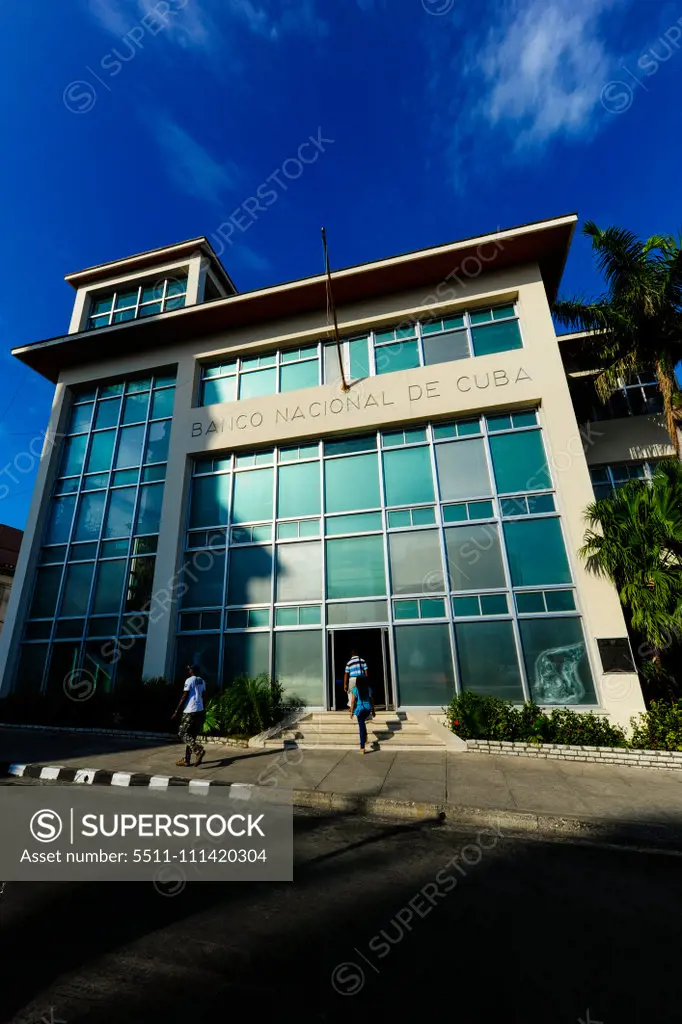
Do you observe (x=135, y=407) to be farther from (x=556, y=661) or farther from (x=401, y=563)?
(x=556, y=661)

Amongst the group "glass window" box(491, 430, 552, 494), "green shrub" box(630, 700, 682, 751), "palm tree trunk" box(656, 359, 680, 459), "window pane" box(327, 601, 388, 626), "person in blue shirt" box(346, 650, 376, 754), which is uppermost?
"palm tree trunk" box(656, 359, 680, 459)

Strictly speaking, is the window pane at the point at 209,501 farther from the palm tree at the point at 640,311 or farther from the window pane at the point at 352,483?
the palm tree at the point at 640,311

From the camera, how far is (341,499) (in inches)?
538

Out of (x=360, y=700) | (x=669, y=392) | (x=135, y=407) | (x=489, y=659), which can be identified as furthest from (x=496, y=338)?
(x=135, y=407)

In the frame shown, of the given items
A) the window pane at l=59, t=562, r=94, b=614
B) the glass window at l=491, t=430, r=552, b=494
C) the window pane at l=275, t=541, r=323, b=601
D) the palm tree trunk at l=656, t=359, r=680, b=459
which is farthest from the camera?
the window pane at l=59, t=562, r=94, b=614

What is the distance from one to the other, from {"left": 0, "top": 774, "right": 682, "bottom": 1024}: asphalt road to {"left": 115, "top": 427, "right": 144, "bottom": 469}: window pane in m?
14.0

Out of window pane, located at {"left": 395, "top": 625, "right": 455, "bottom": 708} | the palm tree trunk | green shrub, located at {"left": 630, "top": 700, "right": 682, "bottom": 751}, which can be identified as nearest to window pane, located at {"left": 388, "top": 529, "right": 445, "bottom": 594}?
window pane, located at {"left": 395, "top": 625, "right": 455, "bottom": 708}

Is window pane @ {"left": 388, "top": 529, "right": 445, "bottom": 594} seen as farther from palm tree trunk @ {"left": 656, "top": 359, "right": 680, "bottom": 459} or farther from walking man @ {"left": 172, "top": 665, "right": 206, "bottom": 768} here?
palm tree trunk @ {"left": 656, "top": 359, "right": 680, "bottom": 459}

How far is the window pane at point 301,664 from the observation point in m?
12.0

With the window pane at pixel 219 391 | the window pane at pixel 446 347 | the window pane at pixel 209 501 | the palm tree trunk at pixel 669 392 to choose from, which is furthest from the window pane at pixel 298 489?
the palm tree trunk at pixel 669 392

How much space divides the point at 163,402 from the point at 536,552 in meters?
14.1

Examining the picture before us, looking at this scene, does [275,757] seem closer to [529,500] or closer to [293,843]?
[293,843]

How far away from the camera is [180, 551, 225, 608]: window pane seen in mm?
13672

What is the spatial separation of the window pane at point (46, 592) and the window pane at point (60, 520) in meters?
1.09
